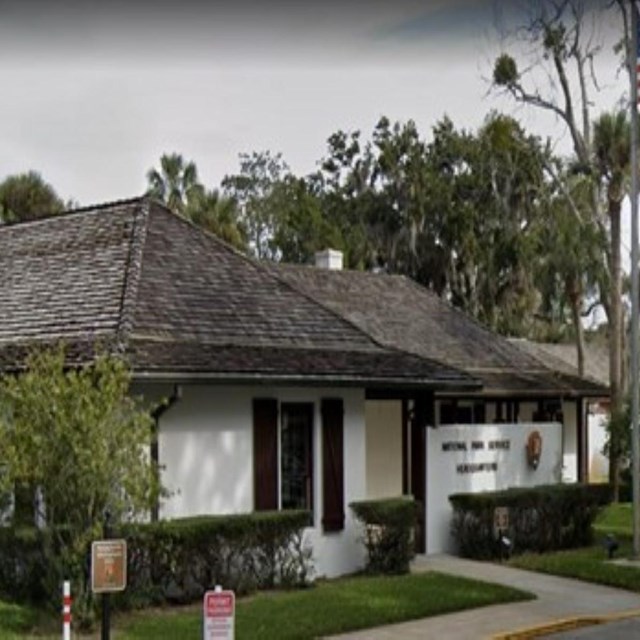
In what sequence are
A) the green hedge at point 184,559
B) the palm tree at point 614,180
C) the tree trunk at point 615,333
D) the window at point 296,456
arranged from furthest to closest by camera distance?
the tree trunk at point 615,333 < the palm tree at point 614,180 < the window at point 296,456 < the green hedge at point 184,559

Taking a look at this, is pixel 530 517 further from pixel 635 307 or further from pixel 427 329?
pixel 427 329

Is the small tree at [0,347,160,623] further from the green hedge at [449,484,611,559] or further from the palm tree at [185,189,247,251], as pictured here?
the palm tree at [185,189,247,251]

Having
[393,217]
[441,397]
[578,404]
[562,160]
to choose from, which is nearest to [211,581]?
[441,397]

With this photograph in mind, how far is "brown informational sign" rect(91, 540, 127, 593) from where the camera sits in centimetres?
1003

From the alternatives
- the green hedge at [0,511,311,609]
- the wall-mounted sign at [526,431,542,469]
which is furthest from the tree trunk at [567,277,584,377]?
the green hedge at [0,511,311,609]

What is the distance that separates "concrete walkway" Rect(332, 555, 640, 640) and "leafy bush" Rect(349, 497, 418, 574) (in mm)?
664

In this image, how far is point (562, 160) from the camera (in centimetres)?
Result: 3469

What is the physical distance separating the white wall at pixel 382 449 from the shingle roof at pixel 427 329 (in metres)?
1.78

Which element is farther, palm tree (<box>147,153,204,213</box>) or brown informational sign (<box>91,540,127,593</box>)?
palm tree (<box>147,153,204,213</box>)

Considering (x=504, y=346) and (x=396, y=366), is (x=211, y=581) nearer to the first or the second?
(x=396, y=366)

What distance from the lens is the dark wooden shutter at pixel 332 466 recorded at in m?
16.4

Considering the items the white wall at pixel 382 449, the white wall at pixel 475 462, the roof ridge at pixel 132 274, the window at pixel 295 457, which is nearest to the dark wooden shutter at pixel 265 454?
the window at pixel 295 457

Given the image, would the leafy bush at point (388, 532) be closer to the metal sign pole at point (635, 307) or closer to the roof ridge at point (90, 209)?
the metal sign pole at point (635, 307)

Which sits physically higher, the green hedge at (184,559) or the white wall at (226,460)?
the white wall at (226,460)
